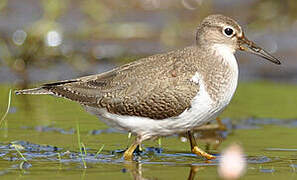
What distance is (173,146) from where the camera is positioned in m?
8.73

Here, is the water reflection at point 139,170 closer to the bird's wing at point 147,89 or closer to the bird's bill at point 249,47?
the bird's wing at point 147,89

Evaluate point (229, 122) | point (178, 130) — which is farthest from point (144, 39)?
point (178, 130)

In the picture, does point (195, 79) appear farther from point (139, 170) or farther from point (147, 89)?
point (139, 170)

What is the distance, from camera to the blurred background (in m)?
12.8

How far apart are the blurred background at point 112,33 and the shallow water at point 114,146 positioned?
146cm

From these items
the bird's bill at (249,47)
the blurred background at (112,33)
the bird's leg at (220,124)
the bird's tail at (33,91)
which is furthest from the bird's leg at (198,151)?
the blurred background at (112,33)

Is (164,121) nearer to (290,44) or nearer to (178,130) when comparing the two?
(178,130)

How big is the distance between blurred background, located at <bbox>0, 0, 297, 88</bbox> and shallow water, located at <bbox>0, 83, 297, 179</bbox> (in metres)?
1.46

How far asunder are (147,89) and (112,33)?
6756 mm

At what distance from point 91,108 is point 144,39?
6483mm

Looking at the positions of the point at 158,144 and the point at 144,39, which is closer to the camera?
the point at 158,144

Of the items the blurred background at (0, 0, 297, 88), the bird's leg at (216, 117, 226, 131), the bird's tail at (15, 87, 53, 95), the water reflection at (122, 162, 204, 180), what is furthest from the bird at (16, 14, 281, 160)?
the blurred background at (0, 0, 297, 88)

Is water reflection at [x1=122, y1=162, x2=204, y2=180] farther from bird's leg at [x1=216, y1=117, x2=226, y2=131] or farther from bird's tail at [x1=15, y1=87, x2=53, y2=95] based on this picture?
bird's leg at [x1=216, y1=117, x2=226, y2=131]

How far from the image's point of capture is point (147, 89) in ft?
25.5
